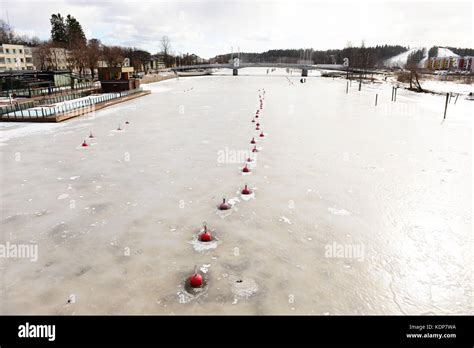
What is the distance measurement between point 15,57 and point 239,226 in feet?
319

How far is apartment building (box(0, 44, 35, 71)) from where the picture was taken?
254 ft

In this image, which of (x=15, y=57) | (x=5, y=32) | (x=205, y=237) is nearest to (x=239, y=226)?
(x=205, y=237)

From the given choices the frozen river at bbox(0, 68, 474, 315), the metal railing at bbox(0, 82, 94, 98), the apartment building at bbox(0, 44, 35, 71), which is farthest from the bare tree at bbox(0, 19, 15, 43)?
the frozen river at bbox(0, 68, 474, 315)

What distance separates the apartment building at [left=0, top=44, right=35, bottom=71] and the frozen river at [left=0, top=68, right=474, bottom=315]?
80616 millimetres

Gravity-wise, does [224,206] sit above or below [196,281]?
above

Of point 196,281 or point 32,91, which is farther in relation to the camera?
→ point 32,91

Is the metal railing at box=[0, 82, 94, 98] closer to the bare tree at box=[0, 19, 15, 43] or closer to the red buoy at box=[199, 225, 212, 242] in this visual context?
the red buoy at box=[199, 225, 212, 242]

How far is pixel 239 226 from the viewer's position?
772 cm

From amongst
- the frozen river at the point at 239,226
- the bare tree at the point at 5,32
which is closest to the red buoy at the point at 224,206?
the frozen river at the point at 239,226

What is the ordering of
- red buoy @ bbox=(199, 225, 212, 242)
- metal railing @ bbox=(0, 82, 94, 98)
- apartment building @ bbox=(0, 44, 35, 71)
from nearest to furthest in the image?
red buoy @ bbox=(199, 225, 212, 242) → metal railing @ bbox=(0, 82, 94, 98) → apartment building @ bbox=(0, 44, 35, 71)

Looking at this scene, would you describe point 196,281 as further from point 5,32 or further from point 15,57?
point 5,32

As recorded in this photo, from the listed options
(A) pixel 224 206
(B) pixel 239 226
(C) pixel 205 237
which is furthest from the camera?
(A) pixel 224 206

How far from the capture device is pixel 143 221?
796 centimetres
